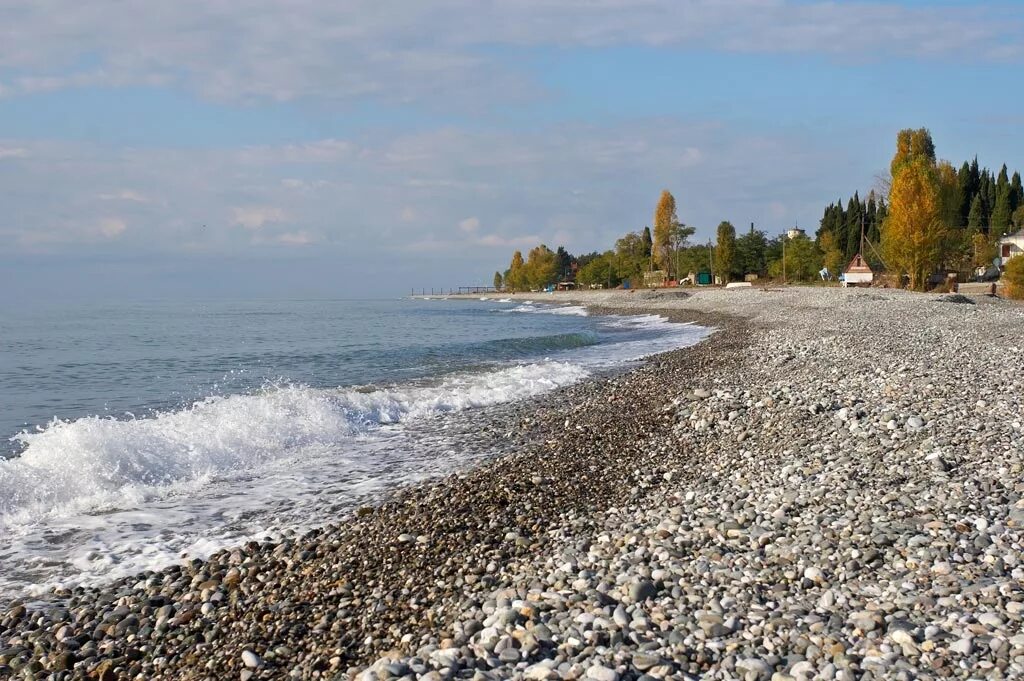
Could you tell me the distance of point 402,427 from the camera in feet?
47.4

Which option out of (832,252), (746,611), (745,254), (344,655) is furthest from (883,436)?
(745,254)

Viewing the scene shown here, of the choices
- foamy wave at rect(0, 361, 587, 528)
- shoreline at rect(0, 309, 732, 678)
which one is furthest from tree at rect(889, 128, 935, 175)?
shoreline at rect(0, 309, 732, 678)

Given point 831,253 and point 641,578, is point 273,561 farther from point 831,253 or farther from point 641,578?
point 831,253

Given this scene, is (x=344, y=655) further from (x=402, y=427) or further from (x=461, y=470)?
(x=402, y=427)

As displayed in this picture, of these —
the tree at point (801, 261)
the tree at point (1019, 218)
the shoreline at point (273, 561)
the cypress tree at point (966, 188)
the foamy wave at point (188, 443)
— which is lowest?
the shoreline at point (273, 561)

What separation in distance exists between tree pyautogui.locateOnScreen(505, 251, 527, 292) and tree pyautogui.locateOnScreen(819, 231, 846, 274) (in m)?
95.8

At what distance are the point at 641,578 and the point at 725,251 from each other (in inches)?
3839

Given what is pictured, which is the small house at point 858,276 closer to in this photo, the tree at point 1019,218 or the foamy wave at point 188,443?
the tree at point 1019,218

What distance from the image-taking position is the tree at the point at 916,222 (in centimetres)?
5425

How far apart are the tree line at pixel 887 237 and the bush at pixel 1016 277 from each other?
7214mm

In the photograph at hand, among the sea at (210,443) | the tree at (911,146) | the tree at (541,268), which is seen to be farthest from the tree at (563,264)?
the sea at (210,443)

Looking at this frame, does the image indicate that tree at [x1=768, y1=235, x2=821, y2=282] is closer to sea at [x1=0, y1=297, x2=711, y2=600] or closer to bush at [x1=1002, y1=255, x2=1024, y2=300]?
bush at [x1=1002, y1=255, x2=1024, y2=300]

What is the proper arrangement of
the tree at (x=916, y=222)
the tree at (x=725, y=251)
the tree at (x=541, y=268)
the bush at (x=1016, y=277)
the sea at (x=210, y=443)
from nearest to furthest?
the sea at (x=210, y=443), the bush at (x=1016, y=277), the tree at (x=916, y=222), the tree at (x=725, y=251), the tree at (x=541, y=268)

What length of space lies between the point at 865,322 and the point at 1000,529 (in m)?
26.2
